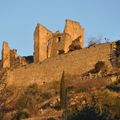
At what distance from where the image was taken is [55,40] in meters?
54.8

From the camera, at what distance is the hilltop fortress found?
49.6 metres

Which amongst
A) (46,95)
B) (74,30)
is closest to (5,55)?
(74,30)

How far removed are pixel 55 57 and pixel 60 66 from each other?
112cm

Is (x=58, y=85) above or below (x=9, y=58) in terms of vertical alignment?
below

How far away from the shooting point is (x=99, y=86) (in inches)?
1809

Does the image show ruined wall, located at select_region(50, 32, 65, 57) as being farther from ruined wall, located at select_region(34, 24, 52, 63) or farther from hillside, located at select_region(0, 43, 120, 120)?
hillside, located at select_region(0, 43, 120, 120)

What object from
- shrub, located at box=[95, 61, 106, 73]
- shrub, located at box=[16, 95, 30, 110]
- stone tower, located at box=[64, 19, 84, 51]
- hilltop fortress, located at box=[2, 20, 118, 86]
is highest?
stone tower, located at box=[64, 19, 84, 51]

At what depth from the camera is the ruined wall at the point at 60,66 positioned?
4947 centimetres

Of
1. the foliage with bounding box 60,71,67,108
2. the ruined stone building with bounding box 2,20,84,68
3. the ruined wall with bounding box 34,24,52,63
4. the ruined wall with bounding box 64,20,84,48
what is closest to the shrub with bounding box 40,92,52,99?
the foliage with bounding box 60,71,67,108

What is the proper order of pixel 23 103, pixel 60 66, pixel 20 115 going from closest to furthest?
1. pixel 20 115
2. pixel 23 103
3. pixel 60 66

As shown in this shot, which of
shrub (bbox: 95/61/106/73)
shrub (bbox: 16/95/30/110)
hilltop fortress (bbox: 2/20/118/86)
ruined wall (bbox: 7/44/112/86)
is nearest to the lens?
shrub (bbox: 16/95/30/110)

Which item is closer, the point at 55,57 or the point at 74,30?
the point at 55,57

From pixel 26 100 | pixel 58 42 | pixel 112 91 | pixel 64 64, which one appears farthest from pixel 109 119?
pixel 58 42

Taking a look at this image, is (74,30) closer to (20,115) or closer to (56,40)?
(56,40)
